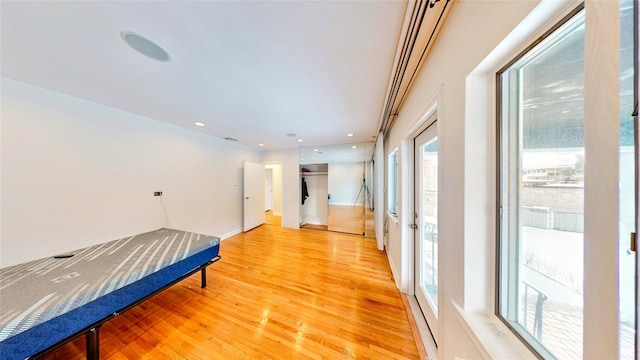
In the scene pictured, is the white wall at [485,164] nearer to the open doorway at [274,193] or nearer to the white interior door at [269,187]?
the open doorway at [274,193]

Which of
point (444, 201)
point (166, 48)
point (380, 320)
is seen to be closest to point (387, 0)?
point (444, 201)

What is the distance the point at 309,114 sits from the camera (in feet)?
8.64

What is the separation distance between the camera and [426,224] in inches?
71.9

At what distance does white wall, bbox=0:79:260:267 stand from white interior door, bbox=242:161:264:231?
1.20m

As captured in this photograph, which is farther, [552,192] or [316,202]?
[316,202]

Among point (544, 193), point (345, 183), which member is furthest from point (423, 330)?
point (345, 183)

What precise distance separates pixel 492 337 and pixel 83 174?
13.8 ft

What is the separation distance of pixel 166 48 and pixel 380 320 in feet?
10.1

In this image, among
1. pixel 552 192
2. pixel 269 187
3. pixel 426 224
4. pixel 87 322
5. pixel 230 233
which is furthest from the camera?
pixel 269 187

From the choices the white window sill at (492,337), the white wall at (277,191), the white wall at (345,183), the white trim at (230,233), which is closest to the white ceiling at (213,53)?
the white window sill at (492,337)

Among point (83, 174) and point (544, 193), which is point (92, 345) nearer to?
point (83, 174)

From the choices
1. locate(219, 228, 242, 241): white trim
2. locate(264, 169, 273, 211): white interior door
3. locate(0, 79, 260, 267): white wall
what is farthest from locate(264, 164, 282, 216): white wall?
locate(0, 79, 260, 267): white wall

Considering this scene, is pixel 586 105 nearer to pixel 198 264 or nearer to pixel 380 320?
pixel 380 320

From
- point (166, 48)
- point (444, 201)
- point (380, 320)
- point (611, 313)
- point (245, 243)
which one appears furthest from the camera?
point (245, 243)
